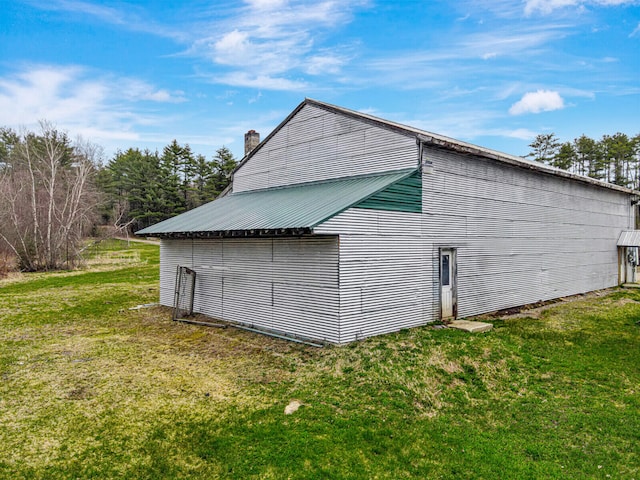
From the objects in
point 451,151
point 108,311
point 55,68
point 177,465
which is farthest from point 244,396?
point 55,68

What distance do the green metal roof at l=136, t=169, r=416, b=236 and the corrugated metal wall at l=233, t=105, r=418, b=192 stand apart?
1.07 feet

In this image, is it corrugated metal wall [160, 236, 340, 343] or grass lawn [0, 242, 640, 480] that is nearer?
grass lawn [0, 242, 640, 480]

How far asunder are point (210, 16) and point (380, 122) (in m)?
7.94

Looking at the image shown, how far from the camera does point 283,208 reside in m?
9.90

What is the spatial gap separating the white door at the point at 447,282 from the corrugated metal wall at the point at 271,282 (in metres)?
3.69

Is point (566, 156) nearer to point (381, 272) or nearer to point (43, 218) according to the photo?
point (381, 272)

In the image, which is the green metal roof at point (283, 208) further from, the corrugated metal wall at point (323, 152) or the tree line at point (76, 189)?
the tree line at point (76, 189)

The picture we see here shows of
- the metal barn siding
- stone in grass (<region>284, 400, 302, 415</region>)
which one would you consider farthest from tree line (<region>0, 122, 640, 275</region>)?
stone in grass (<region>284, 400, 302, 415</region>)

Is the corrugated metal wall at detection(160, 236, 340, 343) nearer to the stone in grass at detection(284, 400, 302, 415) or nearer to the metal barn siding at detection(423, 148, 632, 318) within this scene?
the stone in grass at detection(284, 400, 302, 415)

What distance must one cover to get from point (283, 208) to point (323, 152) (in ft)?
9.49

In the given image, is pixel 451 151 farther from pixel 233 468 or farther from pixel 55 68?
pixel 55 68

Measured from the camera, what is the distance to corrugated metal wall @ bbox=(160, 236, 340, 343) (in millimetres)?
8367

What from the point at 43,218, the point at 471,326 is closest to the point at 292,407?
the point at 471,326

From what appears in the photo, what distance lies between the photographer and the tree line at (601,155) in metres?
43.8
